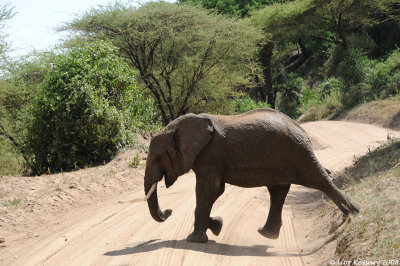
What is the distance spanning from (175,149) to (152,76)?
54.9 ft

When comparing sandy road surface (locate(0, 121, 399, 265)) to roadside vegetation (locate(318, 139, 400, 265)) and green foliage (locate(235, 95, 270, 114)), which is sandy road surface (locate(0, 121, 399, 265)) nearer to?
roadside vegetation (locate(318, 139, 400, 265))

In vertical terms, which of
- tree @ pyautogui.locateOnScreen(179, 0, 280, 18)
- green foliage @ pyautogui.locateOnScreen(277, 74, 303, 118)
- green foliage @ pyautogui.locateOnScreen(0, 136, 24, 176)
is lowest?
green foliage @ pyautogui.locateOnScreen(277, 74, 303, 118)

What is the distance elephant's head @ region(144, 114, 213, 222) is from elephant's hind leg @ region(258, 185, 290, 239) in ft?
4.86

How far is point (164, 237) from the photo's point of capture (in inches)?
277

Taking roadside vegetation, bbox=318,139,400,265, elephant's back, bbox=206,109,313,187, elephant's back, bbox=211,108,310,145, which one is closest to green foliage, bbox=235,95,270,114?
roadside vegetation, bbox=318,139,400,265

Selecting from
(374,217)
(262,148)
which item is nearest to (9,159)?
(262,148)

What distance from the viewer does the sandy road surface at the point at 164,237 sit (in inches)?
239

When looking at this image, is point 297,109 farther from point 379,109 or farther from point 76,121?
point 76,121

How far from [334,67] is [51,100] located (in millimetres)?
22832

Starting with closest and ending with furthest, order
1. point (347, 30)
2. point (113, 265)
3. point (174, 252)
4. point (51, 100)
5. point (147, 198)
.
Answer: point (113, 265)
point (174, 252)
point (147, 198)
point (51, 100)
point (347, 30)

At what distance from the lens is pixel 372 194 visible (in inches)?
268

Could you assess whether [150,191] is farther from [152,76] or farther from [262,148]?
[152,76]

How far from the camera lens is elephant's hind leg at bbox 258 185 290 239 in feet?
23.0

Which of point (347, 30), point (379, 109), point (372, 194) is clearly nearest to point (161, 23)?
point (379, 109)
